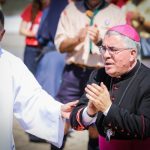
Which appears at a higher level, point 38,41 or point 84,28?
point 84,28

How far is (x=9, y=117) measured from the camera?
280 cm

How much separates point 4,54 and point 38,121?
0.50 meters

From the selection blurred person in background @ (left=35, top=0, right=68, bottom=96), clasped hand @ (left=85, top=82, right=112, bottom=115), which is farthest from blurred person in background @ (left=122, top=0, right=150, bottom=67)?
clasped hand @ (left=85, top=82, right=112, bottom=115)

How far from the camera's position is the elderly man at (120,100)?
246 cm

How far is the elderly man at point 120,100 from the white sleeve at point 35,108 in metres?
0.23

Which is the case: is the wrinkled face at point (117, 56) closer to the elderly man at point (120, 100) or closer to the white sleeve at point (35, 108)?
the elderly man at point (120, 100)

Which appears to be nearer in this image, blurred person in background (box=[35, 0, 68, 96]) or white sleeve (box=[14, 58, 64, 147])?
white sleeve (box=[14, 58, 64, 147])

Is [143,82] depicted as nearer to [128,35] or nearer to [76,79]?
[128,35]

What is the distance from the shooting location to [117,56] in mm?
2582

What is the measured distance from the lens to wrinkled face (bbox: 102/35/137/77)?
2590 mm

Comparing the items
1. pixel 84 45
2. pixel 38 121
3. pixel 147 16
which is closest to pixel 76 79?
pixel 84 45

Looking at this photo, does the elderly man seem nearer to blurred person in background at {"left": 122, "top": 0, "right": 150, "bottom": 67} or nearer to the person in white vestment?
the person in white vestment

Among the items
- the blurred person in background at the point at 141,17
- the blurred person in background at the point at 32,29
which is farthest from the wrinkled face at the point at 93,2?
the blurred person in background at the point at 32,29

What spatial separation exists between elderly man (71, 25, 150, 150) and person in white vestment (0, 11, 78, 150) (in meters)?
0.24
